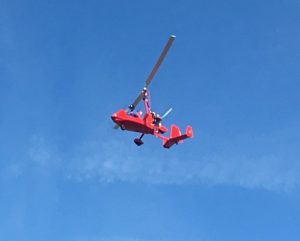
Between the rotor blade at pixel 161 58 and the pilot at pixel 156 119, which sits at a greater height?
the rotor blade at pixel 161 58

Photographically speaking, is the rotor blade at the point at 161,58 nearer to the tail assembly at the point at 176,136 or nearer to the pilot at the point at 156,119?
the pilot at the point at 156,119

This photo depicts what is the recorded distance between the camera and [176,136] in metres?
104

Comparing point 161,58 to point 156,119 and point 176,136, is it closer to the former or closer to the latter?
point 156,119

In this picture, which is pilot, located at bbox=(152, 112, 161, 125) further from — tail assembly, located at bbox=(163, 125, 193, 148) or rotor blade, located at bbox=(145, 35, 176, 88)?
rotor blade, located at bbox=(145, 35, 176, 88)

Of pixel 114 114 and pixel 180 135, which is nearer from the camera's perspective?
pixel 114 114

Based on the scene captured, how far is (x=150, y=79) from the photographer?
10375cm

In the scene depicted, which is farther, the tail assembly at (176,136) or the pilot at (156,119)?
the tail assembly at (176,136)

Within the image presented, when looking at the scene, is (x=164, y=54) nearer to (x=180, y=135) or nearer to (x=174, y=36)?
(x=174, y=36)

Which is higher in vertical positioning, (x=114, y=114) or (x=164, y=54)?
(x=164, y=54)

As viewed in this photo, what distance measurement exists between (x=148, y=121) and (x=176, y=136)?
5277 millimetres

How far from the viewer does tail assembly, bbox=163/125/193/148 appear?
4067 inches

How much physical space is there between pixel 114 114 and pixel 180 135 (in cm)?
1083

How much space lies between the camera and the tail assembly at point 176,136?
103 metres

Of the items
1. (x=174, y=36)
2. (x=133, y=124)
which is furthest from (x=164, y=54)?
(x=133, y=124)
